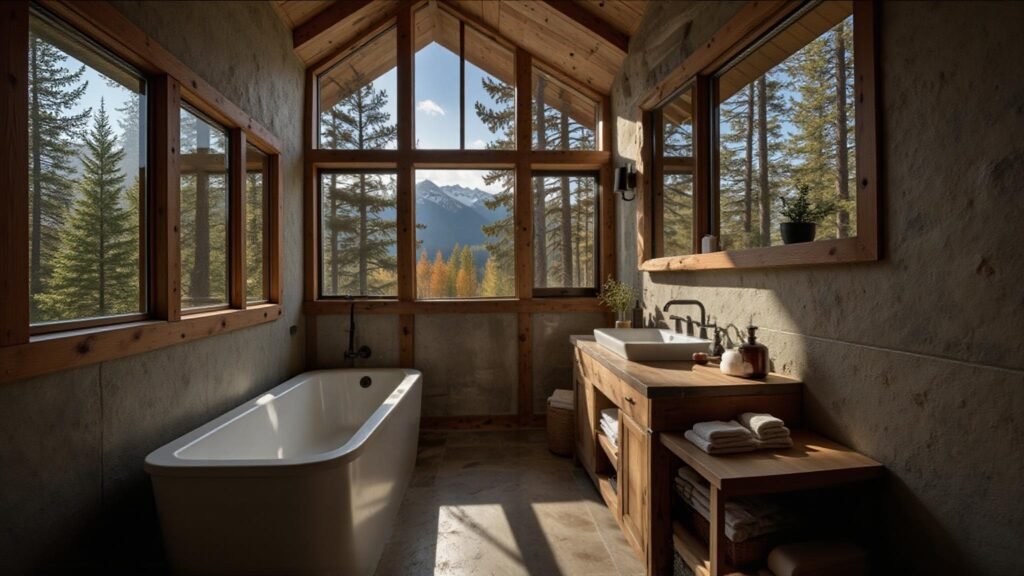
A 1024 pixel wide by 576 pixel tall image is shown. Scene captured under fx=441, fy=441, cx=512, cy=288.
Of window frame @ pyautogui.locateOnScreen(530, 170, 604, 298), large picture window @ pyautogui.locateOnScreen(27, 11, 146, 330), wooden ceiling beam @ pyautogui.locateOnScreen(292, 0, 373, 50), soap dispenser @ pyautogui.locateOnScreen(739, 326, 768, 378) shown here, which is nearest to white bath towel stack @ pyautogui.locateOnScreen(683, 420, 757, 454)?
soap dispenser @ pyautogui.locateOnScreen(739, 326, 768, 378)

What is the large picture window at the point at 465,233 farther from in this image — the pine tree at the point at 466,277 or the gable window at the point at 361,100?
the gable window at the point at 361,100

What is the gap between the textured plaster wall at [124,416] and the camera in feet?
4.44

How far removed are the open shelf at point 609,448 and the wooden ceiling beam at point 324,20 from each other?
3.50 m

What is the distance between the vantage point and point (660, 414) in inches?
66.4

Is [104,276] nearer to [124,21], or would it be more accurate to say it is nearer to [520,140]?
[124,21]

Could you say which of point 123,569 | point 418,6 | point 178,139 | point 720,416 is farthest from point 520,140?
point 123,569

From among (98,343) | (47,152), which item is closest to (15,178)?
(47,152)

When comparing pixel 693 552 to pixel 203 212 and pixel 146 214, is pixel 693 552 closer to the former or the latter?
pixel 146 214

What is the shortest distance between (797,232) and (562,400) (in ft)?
6.61

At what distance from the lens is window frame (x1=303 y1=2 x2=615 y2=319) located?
3.65 metres

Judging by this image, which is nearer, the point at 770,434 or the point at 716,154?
the point at 770,434

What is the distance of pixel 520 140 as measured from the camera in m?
3.73

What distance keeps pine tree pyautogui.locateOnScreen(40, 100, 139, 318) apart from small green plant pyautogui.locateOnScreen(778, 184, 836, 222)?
271cm

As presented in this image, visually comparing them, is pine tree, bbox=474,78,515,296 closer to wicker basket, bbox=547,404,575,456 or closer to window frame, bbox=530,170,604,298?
window frame, bbox=530,170,604,298
